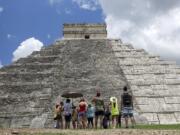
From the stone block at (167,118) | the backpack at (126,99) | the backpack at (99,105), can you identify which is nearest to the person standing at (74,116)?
the backpack at (99,105)

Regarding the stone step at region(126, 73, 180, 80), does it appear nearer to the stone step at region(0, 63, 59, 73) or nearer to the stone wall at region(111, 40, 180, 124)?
the stone wall at region(111, 40, 180, 124)

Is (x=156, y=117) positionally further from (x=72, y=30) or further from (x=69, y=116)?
(x=72, y=30)

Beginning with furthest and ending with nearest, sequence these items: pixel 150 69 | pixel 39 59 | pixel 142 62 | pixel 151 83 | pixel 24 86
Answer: pixel 39 59 → pixel 142 62 → pixel 150 69 → pixel 151 83 → pixel 24 86

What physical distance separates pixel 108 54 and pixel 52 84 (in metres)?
6.67

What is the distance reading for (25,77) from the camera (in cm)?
3050

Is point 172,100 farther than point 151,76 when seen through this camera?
No

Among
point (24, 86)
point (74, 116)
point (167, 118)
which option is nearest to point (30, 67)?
point (24, 86)

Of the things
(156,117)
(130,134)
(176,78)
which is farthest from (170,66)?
(130,134)

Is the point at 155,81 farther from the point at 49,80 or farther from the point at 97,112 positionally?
the point at 97,112

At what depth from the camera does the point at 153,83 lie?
29.8m

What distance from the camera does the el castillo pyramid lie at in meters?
26.2

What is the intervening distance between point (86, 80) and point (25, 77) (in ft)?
13.0

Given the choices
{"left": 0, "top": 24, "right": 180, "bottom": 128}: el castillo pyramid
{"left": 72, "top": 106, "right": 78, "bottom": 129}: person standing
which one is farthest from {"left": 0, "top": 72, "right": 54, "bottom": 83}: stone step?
{"left": 72, "top": 106, "right": 78, "bottom": 129}: person standing

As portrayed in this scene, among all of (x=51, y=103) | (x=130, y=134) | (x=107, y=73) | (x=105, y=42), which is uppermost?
(x=105, y=42)
